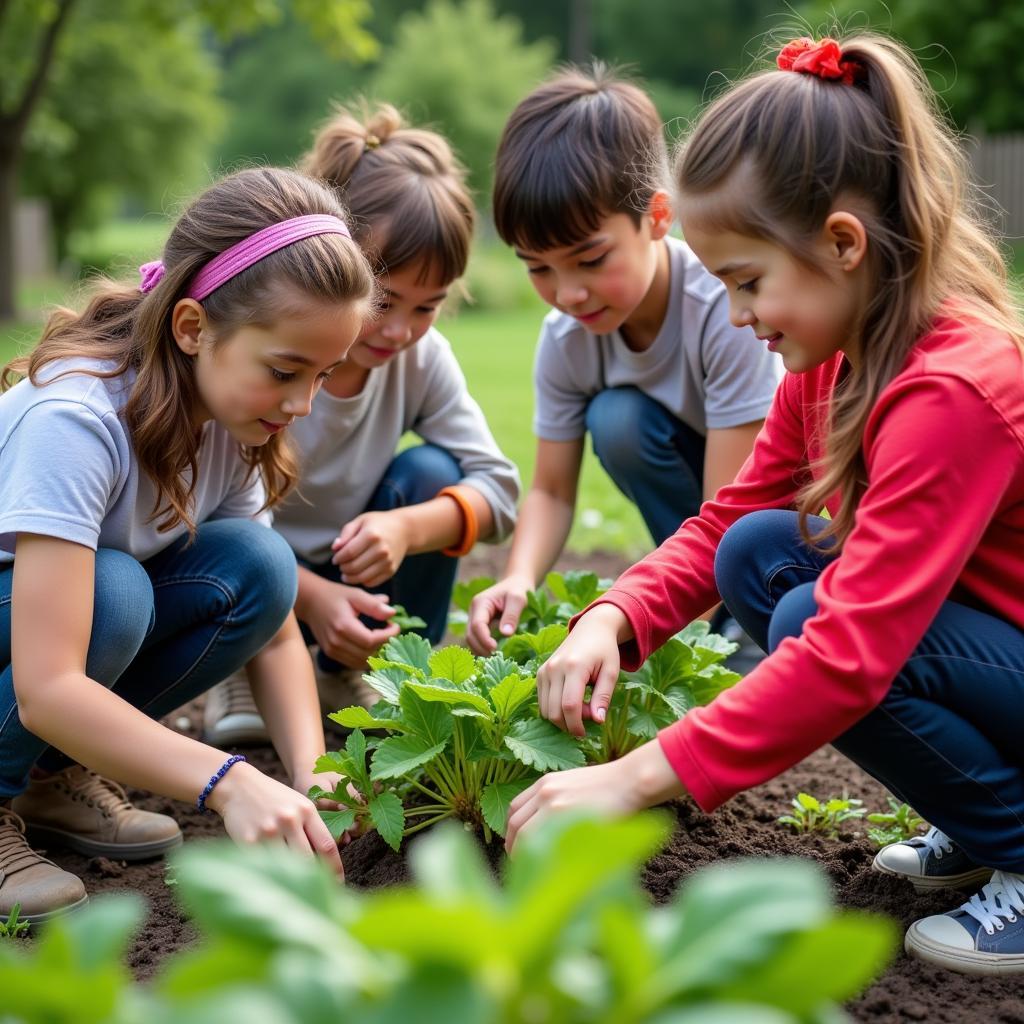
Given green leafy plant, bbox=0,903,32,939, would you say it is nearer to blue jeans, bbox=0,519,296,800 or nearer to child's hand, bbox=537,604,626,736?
blue jeans, bbox=0,519,296,800

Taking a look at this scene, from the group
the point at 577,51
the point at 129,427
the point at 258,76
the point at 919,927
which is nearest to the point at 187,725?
the point at 129,427

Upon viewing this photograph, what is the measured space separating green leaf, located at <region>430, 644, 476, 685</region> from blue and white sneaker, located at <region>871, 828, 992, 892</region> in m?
0.78

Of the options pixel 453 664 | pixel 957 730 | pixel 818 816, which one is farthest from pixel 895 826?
pixel 453 664

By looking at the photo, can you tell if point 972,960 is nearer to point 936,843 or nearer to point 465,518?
point 936,843

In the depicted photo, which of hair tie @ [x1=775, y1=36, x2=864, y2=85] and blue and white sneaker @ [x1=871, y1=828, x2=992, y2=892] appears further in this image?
blue and white sneaker @ [x1=871, y1=828, x2=992, y2=892]

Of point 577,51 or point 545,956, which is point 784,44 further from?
point 577,51

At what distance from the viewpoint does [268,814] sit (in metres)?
1.98

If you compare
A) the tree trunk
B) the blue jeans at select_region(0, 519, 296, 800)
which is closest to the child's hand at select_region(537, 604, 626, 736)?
the blue jeans at select_region(0, 519, 296, 800)

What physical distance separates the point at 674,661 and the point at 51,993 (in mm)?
1613

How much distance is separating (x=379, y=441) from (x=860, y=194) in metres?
1.72

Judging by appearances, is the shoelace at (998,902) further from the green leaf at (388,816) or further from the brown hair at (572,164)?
the brown hair at (572,164)

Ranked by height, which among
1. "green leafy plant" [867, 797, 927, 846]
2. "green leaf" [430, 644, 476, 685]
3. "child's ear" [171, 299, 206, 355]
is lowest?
"green leafy plant" [867, 797, 927, 846]

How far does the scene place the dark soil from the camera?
186 cm

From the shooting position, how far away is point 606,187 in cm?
289
